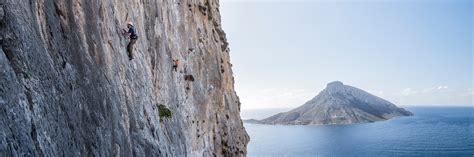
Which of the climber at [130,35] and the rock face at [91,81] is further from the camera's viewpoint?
the climber at [130,35]

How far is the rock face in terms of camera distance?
8.05 m

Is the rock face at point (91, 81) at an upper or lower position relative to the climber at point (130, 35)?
lower

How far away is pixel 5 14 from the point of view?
315 inches

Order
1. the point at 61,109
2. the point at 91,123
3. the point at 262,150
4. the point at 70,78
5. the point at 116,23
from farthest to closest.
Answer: the point at 262,150
the point at 116,23
the point at 91,123
the point at 70,78
the point at 61,109

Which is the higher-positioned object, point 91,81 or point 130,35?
point 130,35

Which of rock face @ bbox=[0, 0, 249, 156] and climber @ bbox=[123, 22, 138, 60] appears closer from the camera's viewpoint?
rock face @ bbox=[0, 0, 249, 156]

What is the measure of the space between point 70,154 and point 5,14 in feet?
12.3

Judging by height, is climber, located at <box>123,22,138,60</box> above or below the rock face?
above

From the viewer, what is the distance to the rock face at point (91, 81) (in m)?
8.05

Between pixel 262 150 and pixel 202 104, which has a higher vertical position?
pixel 202 104

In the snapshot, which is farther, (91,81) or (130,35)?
(130,35)

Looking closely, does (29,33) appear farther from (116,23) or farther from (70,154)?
(116,23)

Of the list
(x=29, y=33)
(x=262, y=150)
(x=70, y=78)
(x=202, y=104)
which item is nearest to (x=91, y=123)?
(x=70, y=78)

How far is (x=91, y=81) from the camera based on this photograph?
38.8 ft
